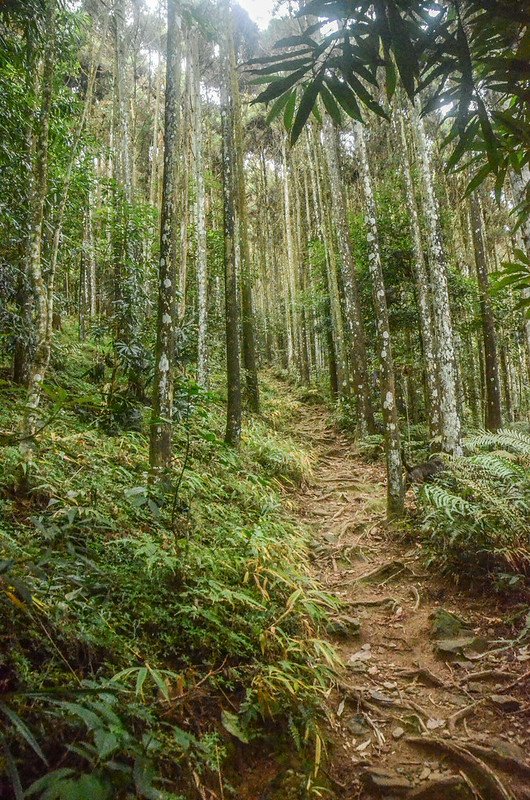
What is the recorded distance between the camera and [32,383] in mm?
4234

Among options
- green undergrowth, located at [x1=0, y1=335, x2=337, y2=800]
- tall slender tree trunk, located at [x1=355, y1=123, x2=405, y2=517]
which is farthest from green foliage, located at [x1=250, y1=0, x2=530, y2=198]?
tall slender tree trunk, located at [x1=355, y1=123, x2=405, y2=517]

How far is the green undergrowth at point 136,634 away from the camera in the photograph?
1765 millimetres

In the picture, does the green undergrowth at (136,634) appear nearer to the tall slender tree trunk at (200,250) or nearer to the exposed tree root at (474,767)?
the exposed tree root at (474,767)

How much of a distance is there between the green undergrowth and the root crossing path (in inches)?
12.1

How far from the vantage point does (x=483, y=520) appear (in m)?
4.54

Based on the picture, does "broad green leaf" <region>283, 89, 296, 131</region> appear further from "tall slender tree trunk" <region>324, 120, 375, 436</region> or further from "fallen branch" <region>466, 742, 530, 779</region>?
"tall slender tree trunk" <region>324, 120, 375, 436</region>

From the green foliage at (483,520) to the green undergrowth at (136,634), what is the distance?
5.00ft

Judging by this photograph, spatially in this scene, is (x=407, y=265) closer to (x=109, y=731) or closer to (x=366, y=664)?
(x=366, y=664)

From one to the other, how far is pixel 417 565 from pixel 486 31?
4.96 metres

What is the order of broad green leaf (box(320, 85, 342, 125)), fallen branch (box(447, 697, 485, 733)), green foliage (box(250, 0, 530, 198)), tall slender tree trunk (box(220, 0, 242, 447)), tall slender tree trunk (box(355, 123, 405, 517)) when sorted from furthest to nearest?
tall slender tree trunk (box(220, 0, 242, 447)) → tall slender tree trunk (box(355, 123, 405, 517)) → fallen branch (box(447, 697, 485, 733)) → broad green leaf (box(320, 85, 342, 125)) → green foliage (box(250, 0, 530, 198))

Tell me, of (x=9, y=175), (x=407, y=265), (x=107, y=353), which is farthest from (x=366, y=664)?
(x=407, y=265)

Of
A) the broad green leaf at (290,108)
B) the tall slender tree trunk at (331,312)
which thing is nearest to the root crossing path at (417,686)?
the broad green leaf at (290,108)

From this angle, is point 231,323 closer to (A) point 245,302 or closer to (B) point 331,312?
(A) point 245,302

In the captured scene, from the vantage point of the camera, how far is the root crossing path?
2.57 meters
